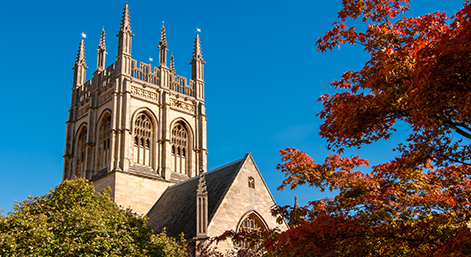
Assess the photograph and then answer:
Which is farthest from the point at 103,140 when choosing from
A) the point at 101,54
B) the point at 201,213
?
the point at 201,213

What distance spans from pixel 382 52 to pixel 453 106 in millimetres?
1555

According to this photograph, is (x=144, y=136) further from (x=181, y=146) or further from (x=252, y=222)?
(x=252, y=222)

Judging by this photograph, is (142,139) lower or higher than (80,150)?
lower

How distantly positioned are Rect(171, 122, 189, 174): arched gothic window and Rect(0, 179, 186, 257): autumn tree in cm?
1744

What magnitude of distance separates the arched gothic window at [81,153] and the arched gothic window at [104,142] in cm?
185

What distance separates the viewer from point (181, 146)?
4153 centimetres

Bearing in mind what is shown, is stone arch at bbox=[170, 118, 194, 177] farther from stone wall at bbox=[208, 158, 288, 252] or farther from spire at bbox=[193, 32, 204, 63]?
stone wall at bbox=[208, 158, 288, 252]

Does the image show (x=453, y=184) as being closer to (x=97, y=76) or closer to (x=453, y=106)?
(x=453, y=106)

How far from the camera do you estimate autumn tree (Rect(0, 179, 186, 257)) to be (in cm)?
1820

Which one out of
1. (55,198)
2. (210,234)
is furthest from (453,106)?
(55,198)

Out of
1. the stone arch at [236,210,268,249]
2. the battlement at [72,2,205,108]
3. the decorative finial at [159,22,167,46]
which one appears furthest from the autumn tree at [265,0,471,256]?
the decorative finial at [159,22,167,46]

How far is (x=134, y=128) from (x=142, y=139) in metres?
1.07

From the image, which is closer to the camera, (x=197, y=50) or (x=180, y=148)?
(x=180, y=148)

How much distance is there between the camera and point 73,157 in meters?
42.3
